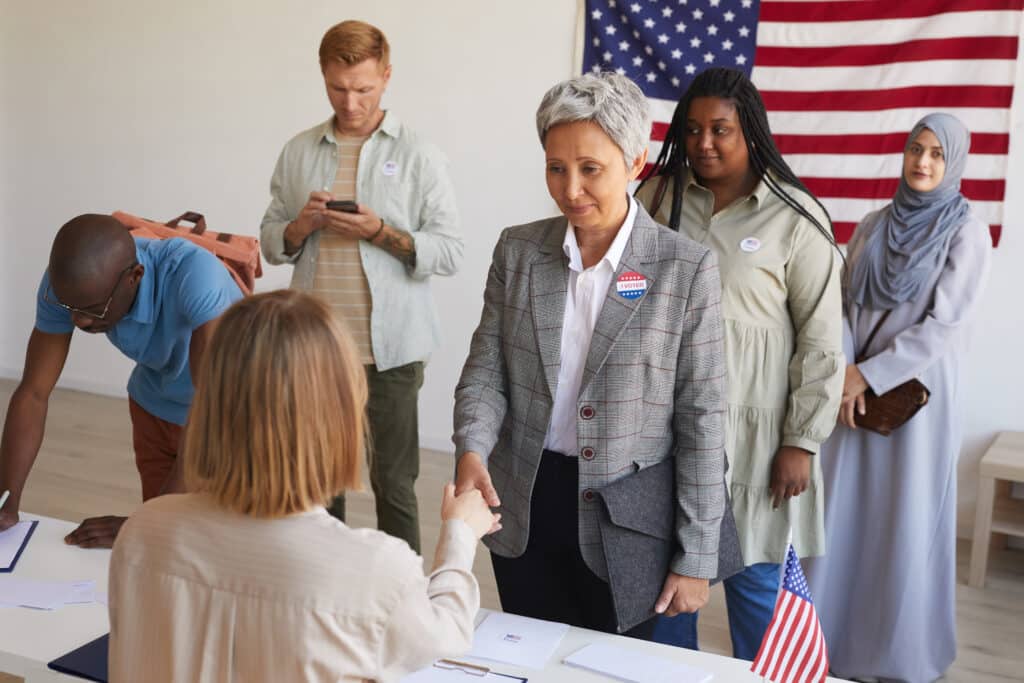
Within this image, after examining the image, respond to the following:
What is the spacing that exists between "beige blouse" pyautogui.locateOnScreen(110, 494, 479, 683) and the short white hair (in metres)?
0.82

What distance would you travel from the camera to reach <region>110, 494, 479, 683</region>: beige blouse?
44.5 inches

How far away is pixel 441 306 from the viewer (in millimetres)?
5445

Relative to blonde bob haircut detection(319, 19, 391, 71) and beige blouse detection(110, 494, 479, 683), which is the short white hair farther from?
blonde bob haircut detection(319, 19, 391, 71)

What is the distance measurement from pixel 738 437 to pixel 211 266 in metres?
1.30

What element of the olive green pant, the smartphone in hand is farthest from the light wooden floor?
the smartphone in hand

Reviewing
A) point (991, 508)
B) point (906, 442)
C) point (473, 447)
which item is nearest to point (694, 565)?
point (473, 447)

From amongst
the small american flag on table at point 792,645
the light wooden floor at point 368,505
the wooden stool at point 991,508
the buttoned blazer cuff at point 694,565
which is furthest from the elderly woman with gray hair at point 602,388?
the wooden stool at point 991,508

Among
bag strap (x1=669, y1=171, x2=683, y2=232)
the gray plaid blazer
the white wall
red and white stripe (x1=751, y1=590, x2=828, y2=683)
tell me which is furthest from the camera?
the white wall

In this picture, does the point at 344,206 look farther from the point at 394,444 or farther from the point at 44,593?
the point at 44,593

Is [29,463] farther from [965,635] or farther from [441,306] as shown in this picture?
[441,306]

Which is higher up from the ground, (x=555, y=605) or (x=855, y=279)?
(x=855, y=279)

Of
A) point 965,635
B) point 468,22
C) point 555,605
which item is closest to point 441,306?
point 468,22

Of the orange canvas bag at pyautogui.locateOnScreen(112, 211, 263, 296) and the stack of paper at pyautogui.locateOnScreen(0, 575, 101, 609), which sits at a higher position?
the orange canvas bag at pyautogui.locateOnScreen(112, 211, 263, 296)

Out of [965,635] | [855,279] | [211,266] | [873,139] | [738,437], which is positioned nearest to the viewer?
[211,266]
